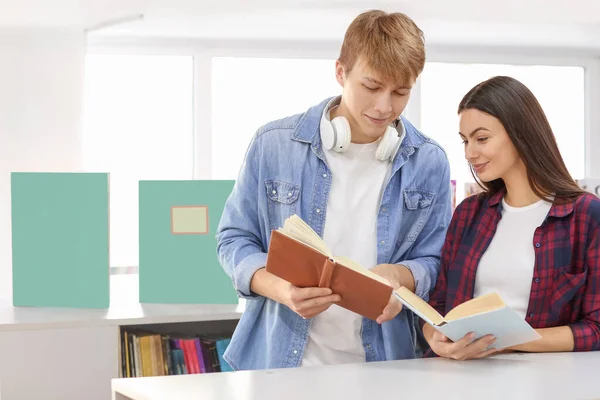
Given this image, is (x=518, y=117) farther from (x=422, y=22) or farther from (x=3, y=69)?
(x=3, y=69)

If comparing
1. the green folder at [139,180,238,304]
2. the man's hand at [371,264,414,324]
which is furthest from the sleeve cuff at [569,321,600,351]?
the green folder at [139,180,238,304]

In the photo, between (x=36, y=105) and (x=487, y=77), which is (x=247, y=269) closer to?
(x=36, y=105)

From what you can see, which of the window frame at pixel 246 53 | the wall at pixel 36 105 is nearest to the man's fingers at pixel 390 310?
the wall at pixel 36 105

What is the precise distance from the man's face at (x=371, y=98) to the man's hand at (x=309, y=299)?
0.43m

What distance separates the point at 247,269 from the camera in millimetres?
1874

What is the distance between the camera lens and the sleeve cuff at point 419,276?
194 cm

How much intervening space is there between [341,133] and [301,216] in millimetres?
224

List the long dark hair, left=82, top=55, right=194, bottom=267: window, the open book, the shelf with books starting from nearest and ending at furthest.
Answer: the open book < the long dark hair < the shelf with books < left=82, top=55, right=194, bottom=267: window

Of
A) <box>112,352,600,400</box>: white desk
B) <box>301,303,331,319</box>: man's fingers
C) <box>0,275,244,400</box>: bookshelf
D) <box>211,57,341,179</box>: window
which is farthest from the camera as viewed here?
<box>211,57,341,179</box>: window

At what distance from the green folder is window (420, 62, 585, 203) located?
1.60 meters

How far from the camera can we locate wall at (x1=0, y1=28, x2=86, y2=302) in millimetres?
3545

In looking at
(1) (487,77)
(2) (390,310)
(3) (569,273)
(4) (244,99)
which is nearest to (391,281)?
(2) (390,310)

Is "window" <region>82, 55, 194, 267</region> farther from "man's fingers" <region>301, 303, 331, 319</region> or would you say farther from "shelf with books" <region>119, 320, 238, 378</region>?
"man's fingers" <region>301, 303, 331, 319</region>

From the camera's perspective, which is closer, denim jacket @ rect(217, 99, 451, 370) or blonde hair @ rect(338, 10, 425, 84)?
blonde hair @ rect(338, 10, 425, 84)
